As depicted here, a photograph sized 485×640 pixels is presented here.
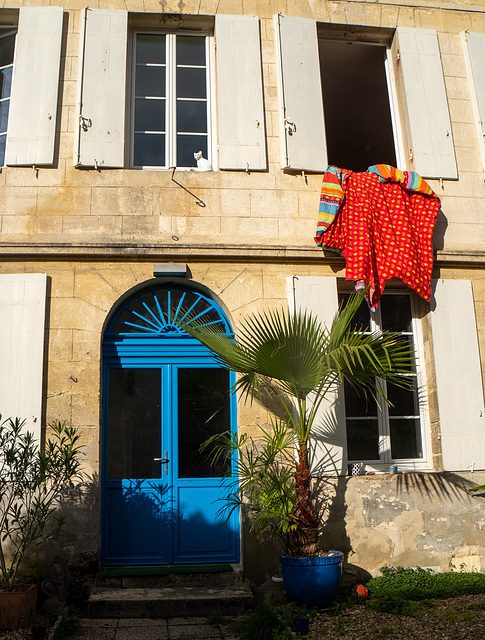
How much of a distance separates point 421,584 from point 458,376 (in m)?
1.91

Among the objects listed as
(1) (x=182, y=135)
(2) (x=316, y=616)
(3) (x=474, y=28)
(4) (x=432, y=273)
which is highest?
(3) (x=474, y=28)

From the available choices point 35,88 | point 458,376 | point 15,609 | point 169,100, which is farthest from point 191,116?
point 15,609

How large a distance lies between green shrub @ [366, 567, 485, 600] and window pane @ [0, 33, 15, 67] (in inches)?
247

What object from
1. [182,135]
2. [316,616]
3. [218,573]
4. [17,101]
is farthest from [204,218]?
[316,616]

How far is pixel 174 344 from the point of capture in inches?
241

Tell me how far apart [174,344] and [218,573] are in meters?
2.07

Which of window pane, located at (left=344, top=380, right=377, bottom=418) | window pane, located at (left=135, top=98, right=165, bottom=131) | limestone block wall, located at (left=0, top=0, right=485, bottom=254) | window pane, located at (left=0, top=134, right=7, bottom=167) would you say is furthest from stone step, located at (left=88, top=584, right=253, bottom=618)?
window pane, located at (left=135, top=98, right=165, bottom=131)

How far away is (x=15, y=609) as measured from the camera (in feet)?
15.0

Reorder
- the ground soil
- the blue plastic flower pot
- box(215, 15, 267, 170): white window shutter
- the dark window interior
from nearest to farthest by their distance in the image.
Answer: the ground soil
the blue plastic flower pot
box(215, 15, 267, 170): white window shutter
the dark window interior

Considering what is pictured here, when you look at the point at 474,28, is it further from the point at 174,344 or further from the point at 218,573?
the point at 218,573

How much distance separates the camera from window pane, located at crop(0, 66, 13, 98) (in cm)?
673

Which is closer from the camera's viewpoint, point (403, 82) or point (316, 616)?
point (316, 616)

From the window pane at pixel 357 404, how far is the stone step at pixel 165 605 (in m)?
1.98

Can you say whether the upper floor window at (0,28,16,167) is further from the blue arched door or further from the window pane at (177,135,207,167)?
the blue arched door
